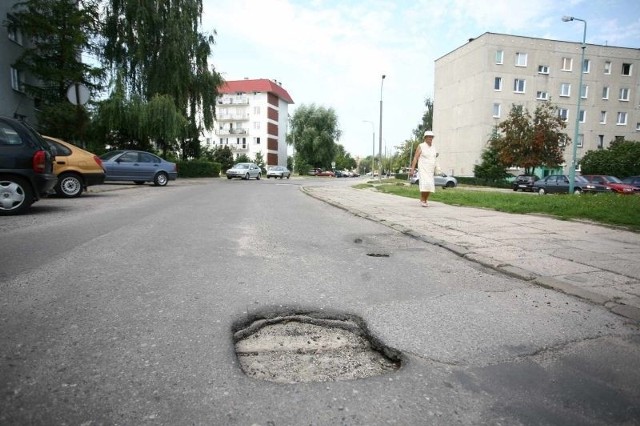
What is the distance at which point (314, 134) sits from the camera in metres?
72.8

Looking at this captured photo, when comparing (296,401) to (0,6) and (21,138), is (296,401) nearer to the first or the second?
(21,138)

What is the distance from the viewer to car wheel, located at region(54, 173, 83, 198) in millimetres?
11172

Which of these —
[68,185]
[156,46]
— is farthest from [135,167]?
[156,46]

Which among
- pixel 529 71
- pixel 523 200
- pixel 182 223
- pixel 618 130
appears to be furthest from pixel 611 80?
pixel 182 223

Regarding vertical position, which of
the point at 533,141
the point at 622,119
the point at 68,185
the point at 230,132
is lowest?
the point at 68,185

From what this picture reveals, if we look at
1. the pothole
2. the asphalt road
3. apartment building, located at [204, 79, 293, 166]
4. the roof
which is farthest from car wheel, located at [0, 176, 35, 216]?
the roof

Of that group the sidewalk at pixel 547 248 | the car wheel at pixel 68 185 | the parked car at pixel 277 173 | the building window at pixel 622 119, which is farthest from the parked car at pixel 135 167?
the building window at pixel 622 119

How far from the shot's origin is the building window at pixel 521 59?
43.7m

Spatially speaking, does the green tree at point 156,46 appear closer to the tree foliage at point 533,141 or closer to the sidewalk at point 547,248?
the sidewalk at point 547,248

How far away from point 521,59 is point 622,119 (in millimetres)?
15348

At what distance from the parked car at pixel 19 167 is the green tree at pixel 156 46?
20505mm

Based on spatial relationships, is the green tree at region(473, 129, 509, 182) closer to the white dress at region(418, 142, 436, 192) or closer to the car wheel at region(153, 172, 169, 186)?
the white dress at region(418, 142, 436, 192)

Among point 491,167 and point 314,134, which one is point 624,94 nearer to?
point 491,167

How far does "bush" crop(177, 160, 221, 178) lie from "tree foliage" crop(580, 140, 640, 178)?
38.2 meters
